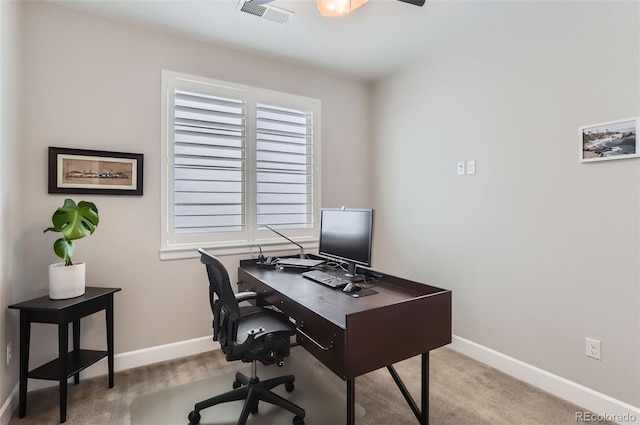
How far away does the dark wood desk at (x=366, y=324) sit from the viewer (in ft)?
4.75

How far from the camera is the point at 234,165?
3.00 metres

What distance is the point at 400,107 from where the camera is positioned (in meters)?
3.48

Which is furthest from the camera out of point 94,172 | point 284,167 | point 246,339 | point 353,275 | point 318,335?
point 284,167

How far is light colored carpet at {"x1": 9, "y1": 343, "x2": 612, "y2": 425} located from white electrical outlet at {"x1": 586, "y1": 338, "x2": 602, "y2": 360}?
35cm

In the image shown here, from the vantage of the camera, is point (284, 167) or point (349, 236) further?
point (284, 167)

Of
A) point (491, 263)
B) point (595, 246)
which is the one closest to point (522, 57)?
point (595, 246)

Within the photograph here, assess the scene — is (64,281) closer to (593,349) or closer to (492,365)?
(492,365)

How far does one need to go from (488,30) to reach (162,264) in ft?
10.9

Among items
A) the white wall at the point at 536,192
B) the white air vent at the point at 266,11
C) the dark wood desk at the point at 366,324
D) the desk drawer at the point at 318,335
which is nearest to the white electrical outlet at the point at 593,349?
the white wall at the point at 536,192

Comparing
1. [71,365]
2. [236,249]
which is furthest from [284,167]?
[71,365]

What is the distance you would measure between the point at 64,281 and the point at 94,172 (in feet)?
2.72

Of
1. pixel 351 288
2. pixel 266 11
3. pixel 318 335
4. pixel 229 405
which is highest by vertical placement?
pixel 266 11

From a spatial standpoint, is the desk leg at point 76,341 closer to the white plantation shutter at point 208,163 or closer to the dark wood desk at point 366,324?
the white plantation shutter at point 208,163

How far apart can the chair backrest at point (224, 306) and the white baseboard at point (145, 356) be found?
3.64ft
